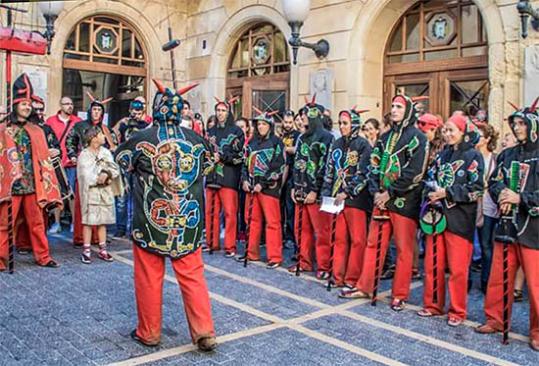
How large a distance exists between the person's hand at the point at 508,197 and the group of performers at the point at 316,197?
0.01 meters

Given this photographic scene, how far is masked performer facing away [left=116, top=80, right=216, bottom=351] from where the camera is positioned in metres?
4.15

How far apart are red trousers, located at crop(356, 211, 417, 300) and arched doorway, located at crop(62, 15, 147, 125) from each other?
26.0ft

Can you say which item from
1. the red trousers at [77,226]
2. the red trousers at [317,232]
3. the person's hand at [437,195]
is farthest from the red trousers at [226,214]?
the person's hand at [437,195]

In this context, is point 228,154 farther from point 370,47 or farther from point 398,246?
point 370,47

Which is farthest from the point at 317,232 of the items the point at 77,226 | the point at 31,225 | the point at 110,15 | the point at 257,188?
the point at 110,15

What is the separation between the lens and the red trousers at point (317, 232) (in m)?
6.52

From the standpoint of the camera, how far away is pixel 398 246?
17.7ft

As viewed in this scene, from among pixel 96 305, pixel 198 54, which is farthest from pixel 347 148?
pixel 198 54

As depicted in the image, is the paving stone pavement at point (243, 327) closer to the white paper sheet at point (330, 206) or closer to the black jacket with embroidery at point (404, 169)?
the white paper sheet at point (330, 206)

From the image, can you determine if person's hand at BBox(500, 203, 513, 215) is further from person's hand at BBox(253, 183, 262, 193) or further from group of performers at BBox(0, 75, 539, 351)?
person's hand at BBox(253, 183, 262, 193)

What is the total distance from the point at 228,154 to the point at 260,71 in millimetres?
4228

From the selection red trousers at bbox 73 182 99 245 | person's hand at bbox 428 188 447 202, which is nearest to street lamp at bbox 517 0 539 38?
person's hand at bbox 428 188 447 202

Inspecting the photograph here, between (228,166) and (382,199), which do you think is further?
(228,166)

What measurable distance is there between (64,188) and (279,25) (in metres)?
5.07
